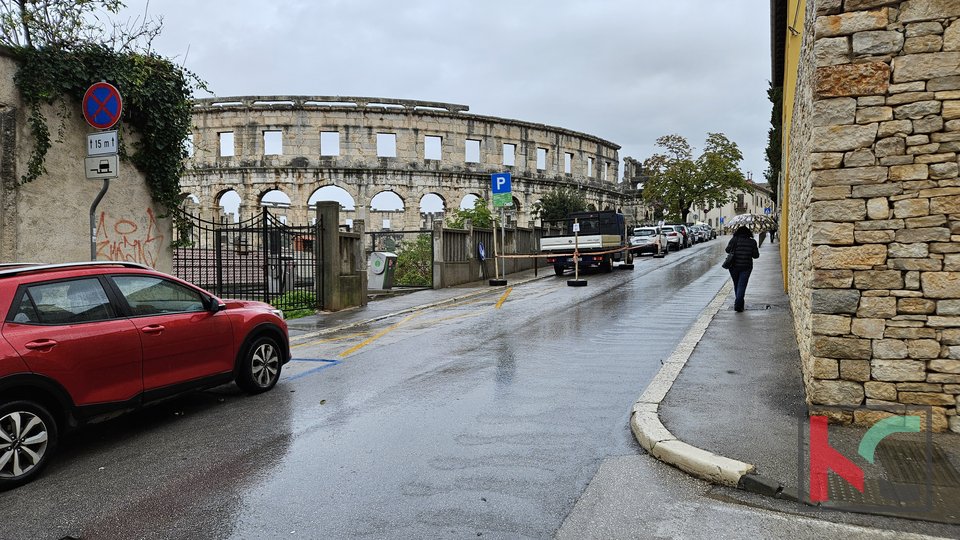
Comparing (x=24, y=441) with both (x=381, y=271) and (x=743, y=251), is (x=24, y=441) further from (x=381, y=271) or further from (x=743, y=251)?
(x=381, y=271)

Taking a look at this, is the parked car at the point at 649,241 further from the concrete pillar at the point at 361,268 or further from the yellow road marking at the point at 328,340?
the yellow road marking at the point at 328,340

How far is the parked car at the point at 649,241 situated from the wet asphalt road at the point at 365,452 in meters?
25.2

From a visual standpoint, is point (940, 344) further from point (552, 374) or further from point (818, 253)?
point (552, 374)

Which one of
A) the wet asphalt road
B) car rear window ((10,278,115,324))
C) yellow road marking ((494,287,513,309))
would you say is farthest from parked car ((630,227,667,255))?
car rear window ((10,278,115,324))

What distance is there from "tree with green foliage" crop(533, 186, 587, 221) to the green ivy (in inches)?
1290

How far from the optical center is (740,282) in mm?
12531

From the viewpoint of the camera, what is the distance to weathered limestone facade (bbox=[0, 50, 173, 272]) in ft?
28.5

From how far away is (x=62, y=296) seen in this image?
5.09 m

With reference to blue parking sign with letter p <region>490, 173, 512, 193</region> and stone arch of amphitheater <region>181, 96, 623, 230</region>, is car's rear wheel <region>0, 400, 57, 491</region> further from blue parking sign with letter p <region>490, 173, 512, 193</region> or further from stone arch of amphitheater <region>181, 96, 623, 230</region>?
stone arch of amphitheater <region>181, 96, 623, 230</region>

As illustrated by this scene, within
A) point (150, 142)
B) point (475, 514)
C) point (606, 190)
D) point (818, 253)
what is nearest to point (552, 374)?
point (818, 253)

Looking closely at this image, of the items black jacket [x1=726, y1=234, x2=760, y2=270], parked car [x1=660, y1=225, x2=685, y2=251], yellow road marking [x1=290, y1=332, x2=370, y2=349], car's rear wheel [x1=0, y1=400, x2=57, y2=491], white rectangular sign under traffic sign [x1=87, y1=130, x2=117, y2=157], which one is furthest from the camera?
parked car [x1=660, y1=225, x2=685, y2=251]

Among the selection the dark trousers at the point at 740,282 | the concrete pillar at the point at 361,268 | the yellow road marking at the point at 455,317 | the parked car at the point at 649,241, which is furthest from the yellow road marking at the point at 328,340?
the parked car at the point at 649,241

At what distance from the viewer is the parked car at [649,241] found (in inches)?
1323

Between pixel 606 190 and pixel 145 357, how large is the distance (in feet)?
167
